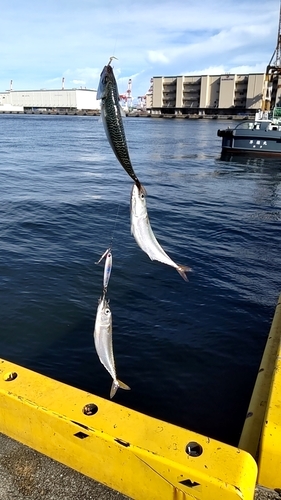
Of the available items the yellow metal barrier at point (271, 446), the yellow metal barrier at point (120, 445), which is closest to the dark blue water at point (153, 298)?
the yellow metal barrier at point (271, 446)

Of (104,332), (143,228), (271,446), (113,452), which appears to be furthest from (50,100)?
(271,446)

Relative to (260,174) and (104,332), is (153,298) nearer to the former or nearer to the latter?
(104,332)

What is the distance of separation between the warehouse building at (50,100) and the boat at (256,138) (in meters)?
136

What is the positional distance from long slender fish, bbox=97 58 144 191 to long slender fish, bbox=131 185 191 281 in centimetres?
31

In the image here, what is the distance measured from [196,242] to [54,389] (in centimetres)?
913

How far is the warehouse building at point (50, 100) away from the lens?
166 meters

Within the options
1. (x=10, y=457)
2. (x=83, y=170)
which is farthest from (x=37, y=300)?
(x=83, y=170)

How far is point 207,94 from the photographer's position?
434ft

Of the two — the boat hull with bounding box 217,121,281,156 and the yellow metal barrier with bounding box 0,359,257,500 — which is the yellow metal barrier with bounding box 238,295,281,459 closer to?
the yellow metal barrier with bounding box 0,359,257,500

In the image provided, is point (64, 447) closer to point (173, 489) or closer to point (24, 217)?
point (173, 489)

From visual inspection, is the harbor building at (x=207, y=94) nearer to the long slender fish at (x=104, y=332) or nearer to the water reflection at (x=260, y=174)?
the water reflection at (x=260, y=174)

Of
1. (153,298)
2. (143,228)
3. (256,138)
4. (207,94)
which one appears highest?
(207,94)

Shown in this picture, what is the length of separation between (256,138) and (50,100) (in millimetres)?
159458

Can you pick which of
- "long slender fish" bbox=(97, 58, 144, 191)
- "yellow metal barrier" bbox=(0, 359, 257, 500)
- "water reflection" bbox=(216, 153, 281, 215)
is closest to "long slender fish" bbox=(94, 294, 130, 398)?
"yellow metal barrier" bbox=(0, 359, 257, 500)
